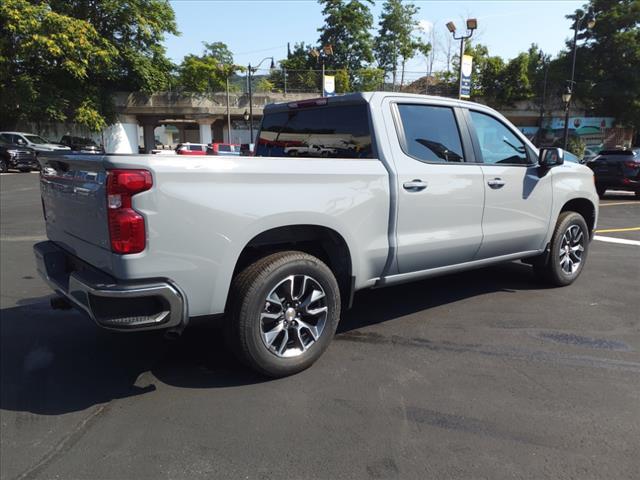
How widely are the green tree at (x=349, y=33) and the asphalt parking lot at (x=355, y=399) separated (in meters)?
63.5

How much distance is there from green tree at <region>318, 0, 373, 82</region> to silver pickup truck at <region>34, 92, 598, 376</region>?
62708 mm

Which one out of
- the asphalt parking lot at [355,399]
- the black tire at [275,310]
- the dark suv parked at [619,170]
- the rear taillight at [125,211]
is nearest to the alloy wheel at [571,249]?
the asphalt parking lot at [355,399]

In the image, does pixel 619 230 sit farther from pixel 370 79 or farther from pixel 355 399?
pixel 370 79

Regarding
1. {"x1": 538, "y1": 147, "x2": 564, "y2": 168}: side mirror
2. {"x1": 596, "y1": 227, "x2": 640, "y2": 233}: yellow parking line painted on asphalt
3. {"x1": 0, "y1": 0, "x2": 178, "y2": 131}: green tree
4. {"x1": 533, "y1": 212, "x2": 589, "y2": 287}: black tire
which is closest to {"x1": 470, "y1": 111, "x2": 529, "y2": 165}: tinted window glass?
{"x1": 538, "y1": 147, "x2": 564, "y2": 168}: side mirror

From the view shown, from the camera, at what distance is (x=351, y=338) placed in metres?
4.07

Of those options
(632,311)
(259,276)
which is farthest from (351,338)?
(632,311)

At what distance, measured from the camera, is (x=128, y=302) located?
270cm

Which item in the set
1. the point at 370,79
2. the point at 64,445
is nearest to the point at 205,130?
the point at 370,79

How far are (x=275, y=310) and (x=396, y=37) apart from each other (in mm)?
66901

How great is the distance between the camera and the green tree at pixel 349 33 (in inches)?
2517

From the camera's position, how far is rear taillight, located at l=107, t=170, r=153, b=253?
8.61ft

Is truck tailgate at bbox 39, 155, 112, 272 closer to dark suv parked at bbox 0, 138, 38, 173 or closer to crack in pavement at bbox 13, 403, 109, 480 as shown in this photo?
crack in pavement at bbox 13, 403, 109, 480

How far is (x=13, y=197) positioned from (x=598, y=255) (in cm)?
1410

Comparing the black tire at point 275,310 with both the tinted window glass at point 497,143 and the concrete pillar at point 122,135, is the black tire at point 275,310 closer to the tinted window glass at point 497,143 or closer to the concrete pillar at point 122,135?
the tinted window glass at point 497,143
